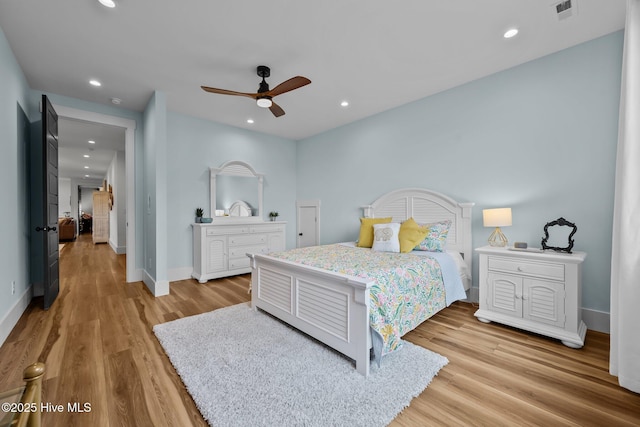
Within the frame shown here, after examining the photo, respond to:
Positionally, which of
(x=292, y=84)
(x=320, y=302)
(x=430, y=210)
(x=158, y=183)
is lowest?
(x=320, y=302)

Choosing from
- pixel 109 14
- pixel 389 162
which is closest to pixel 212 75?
pixel 109 14

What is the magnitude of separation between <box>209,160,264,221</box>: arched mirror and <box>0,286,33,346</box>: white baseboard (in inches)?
94.9

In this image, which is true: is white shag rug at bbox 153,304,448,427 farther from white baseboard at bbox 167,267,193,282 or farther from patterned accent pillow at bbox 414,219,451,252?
white baseboard at bbox 167,267,193,282

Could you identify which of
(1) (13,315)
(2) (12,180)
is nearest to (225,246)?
(1) (13,315)

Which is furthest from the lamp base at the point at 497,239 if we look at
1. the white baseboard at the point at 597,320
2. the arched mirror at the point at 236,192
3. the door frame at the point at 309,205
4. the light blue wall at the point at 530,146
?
the arched mirror at the point at 236,192

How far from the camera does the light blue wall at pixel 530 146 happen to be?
8.34 ft

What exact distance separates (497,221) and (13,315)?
A: 493 centimetres

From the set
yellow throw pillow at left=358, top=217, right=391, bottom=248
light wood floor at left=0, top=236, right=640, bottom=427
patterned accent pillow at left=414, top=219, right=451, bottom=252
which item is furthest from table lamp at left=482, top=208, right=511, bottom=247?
yellow throw pillow at left=358, top=217, right=391, bottom=248

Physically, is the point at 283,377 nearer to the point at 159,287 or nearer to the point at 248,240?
the point at 159,287

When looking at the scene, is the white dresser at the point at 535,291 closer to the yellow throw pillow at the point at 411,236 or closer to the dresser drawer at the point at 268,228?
the yellow throw pillow at the point at 411,236

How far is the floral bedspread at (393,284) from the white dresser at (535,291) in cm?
51

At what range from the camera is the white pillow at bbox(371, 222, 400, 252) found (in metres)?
3.22

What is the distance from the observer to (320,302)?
2238 millimetres

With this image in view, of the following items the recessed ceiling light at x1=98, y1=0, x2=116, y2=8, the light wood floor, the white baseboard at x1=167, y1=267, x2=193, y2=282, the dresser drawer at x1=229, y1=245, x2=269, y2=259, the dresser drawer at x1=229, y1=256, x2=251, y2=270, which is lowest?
the light wood floor
